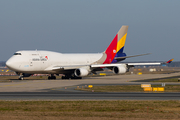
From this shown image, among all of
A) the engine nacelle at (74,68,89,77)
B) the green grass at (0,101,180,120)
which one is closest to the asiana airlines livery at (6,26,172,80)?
the engine nacelle at (74,68,89,77)

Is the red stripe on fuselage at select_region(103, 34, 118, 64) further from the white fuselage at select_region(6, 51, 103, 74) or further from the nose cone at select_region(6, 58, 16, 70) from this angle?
the nose cone at select_region(6, 58, 16, 70)

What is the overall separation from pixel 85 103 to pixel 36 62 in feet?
125

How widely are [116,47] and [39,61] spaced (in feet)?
62.4

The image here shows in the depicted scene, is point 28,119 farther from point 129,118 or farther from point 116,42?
point 116,42

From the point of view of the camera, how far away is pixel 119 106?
23.1 m

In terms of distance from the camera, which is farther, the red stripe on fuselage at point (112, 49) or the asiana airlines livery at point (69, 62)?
the red stripe on fuselage at point (112, 49)

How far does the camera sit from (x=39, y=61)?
6197 centimetres

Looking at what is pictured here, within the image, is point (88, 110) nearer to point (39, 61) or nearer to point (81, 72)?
point (39, 61)

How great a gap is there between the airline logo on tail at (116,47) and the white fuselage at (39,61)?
6.08 m

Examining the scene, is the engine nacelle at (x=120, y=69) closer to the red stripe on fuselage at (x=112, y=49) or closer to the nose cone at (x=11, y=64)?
the red stripe on fuselage at (x=112, y=49)

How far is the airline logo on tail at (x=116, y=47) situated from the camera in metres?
72.2

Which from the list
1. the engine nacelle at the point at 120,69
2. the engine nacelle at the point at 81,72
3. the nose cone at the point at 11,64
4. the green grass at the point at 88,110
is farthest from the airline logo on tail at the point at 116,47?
the green grass at the point at 88,110

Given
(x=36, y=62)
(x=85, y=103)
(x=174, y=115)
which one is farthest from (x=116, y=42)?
(x=174, y=115)

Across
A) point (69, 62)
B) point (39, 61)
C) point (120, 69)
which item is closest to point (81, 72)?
point (69, 62)
